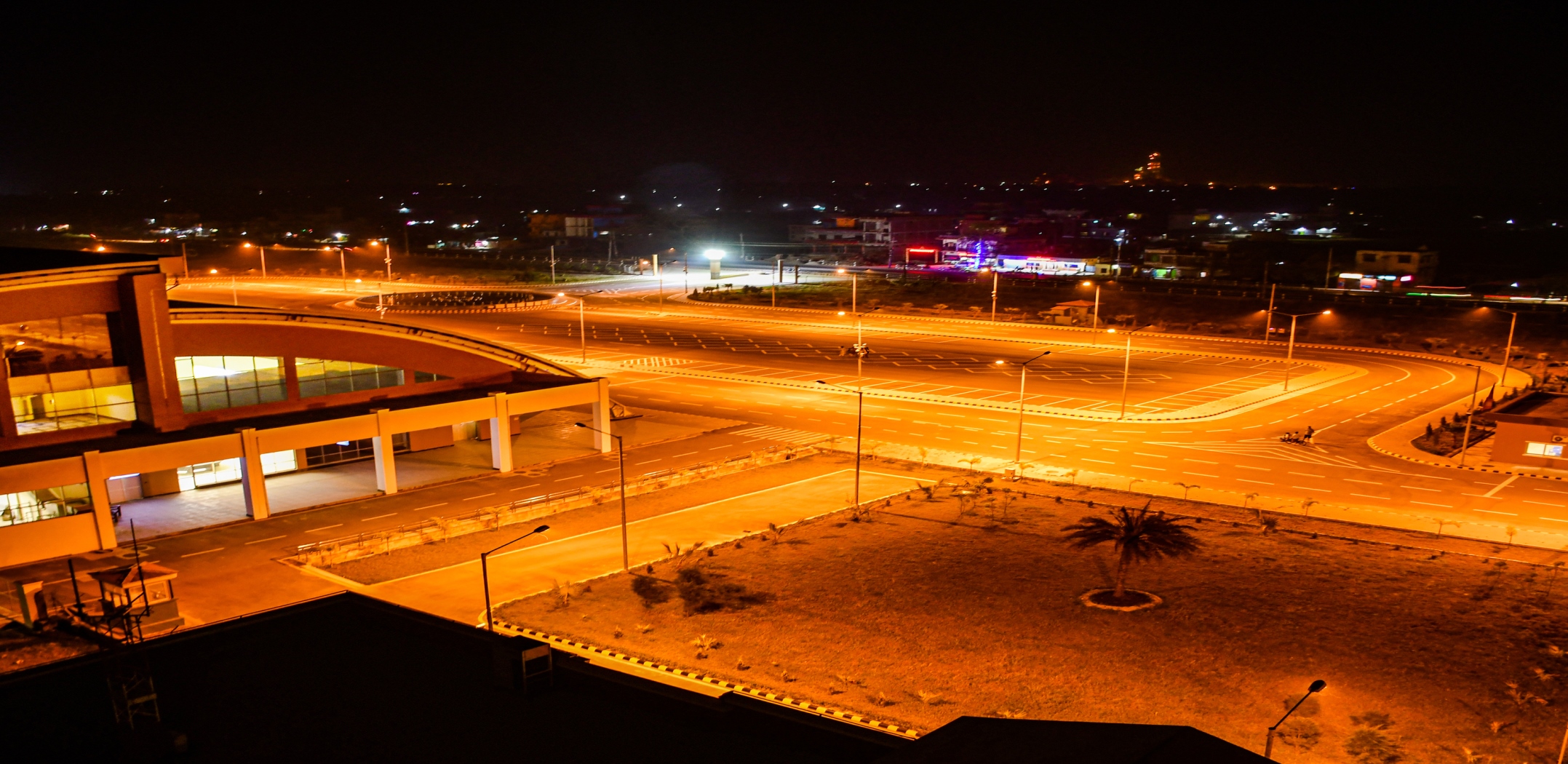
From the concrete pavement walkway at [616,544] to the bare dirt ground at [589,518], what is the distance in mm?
640

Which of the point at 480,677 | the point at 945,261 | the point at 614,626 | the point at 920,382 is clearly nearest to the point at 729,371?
the point at 920,382

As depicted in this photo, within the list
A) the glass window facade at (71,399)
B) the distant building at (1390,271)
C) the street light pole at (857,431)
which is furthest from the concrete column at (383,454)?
the distant building at (1390,271)

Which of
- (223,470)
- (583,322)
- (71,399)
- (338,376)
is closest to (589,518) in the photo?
(338,376)

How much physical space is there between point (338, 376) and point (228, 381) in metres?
4.73

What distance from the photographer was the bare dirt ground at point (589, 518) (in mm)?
31312

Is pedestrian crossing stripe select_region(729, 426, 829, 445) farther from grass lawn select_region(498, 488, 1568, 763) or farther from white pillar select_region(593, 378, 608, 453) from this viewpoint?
grass lawn select_region(498, 488, 1568, 763)

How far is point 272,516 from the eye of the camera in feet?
119

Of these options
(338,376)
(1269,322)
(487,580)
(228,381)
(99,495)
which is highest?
(228,381)

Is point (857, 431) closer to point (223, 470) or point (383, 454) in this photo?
point (383, 454)

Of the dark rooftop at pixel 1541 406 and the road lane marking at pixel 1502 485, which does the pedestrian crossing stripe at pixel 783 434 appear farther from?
the dark rooftop at pixel 1541 406

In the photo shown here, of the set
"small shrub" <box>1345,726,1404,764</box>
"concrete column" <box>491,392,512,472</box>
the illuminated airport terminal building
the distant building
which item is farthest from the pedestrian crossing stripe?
the distant building

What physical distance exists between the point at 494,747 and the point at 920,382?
169 feet

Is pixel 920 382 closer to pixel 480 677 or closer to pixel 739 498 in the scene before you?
pixel 739 498

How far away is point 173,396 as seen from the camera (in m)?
36.7
